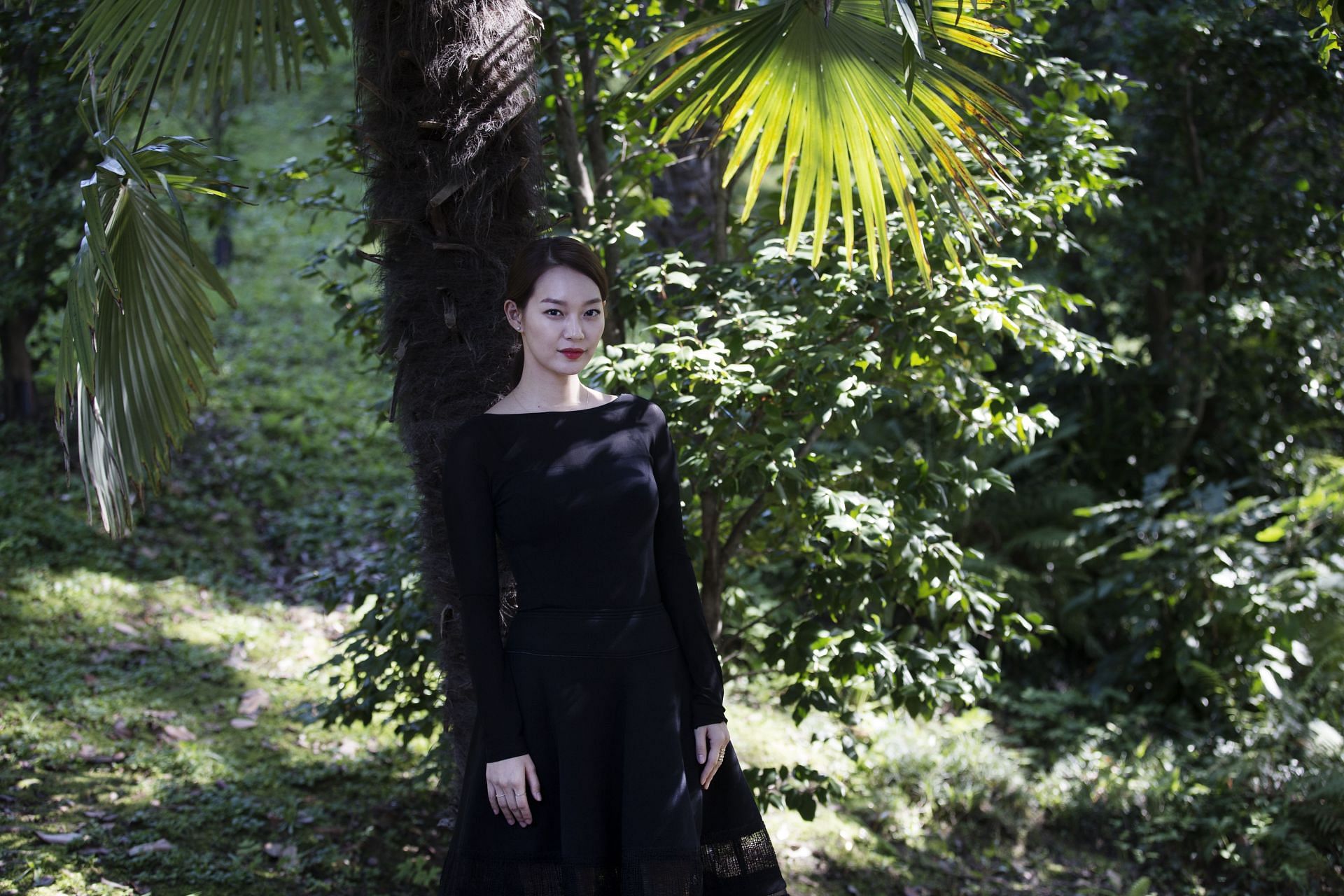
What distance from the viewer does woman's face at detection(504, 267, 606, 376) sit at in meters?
2.16

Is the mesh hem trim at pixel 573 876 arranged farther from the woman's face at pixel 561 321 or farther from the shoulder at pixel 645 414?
the woman's face at pixel 561 321

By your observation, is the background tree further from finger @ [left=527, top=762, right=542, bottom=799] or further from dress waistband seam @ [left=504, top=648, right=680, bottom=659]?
finger @ [left=527, top=762, right=542, bottom=799]

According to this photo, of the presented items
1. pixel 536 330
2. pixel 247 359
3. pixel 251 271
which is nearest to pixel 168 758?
pixel 536 330

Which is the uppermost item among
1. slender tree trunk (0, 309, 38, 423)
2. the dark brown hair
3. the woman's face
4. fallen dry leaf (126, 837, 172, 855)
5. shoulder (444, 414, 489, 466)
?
slender tree trunk (0, 309, 38, 423)

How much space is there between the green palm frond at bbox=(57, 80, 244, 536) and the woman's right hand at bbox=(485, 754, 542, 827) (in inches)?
37.2

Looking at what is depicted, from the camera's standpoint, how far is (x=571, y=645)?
82.0 inches

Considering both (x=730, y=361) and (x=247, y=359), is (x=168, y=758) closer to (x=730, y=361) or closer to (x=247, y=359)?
(x=730, y=361)

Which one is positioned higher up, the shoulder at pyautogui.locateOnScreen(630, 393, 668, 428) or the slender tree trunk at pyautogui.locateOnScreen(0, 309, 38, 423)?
the slender tree trunk at pyautogui.locateOnScreen(0, 309, 38, 423)

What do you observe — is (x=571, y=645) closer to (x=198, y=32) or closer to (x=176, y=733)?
(x=198, y=32)

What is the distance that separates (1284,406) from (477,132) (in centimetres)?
586

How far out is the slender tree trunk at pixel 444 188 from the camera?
8.04 ft

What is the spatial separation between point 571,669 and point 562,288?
78 cm

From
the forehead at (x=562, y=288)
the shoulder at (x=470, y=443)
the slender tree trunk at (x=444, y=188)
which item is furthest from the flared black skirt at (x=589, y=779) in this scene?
the forehead at (x=562, y=288)

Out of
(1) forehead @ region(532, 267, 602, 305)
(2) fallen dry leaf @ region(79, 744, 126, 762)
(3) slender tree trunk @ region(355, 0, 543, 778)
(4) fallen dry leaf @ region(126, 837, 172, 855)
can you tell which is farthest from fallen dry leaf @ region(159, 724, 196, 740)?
(1) forehead @ region(532, 267, 602, 305)
